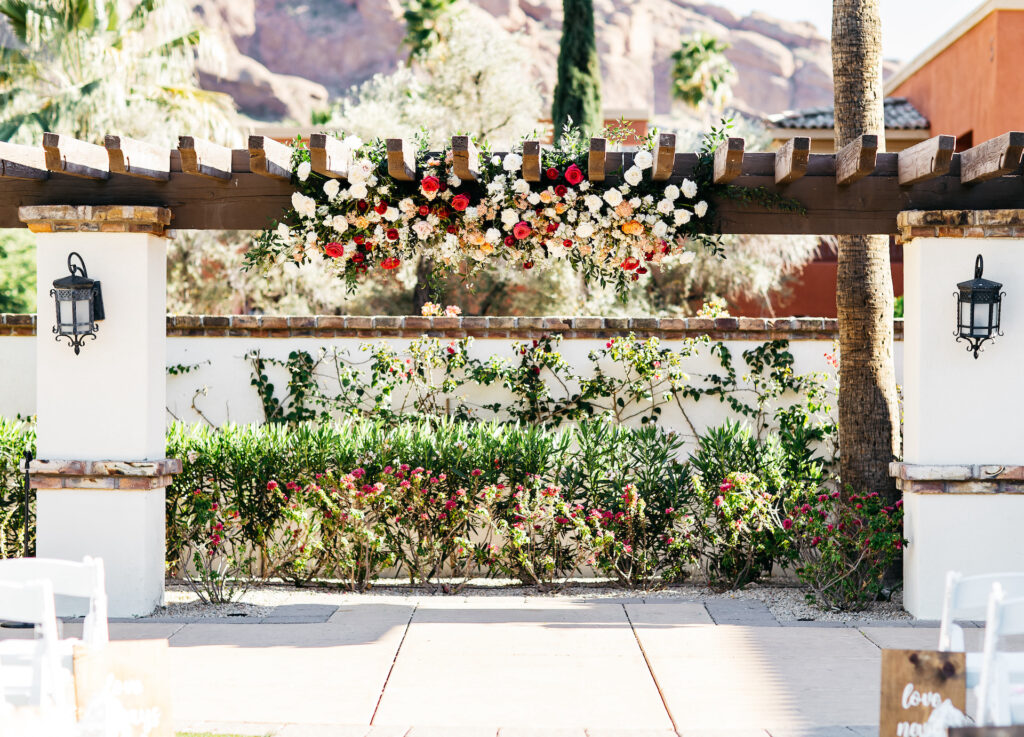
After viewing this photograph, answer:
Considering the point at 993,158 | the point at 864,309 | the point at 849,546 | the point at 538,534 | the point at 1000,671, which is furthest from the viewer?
the point at 538,534

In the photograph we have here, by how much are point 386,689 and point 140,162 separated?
10.5ft

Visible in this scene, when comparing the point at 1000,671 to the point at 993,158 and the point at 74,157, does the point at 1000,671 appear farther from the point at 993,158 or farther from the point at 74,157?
the point at 74,157

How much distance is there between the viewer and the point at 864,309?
671 centimetres

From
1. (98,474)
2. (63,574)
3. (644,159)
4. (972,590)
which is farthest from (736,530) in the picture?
(63,574)

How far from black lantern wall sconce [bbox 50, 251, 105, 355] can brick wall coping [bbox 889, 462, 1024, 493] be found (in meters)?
4.90

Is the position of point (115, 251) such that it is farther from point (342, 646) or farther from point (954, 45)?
point (954, 45)

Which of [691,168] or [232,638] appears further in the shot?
[691,168]

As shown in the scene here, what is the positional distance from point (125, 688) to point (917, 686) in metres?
2.52

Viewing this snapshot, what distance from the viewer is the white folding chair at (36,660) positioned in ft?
10.0

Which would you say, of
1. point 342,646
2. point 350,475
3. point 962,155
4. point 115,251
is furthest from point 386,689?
point 962,155

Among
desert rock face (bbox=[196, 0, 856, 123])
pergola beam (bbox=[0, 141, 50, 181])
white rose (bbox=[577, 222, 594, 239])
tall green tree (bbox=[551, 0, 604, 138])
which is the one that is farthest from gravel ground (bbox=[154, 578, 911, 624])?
desert rock face (bbox=[196, 0, 856, 123])

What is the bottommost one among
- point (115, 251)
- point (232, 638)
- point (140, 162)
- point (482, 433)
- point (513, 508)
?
point (232, 638)

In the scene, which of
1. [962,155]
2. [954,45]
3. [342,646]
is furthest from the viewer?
[954,45]

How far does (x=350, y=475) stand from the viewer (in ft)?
21.5
